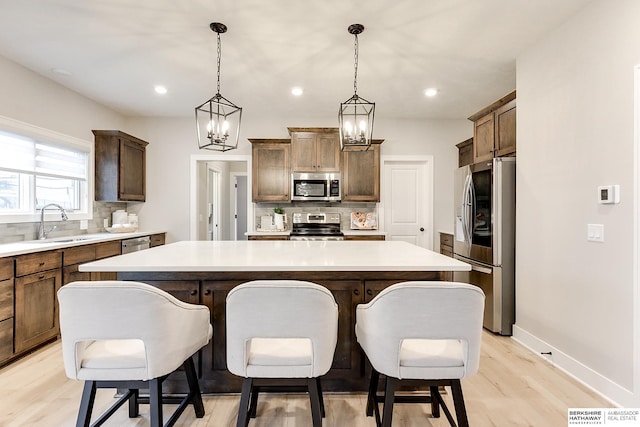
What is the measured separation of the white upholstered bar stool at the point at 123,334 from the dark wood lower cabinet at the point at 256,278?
1.29ft

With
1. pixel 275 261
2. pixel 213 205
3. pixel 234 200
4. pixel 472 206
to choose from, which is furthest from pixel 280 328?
pixel 234 200

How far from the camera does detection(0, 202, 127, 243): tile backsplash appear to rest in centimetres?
318

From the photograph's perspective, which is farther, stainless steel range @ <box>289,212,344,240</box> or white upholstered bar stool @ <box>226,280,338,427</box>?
stainless steel range @ <box>289,212,344,240</box>

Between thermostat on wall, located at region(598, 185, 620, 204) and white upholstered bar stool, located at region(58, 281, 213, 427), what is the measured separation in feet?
8.44

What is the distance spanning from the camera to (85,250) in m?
3.36

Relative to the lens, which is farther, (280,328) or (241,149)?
(241,149)

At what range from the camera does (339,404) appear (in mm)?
1989

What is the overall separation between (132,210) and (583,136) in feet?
18.7

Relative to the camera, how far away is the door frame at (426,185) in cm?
514

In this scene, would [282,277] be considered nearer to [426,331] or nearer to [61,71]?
[426,331]

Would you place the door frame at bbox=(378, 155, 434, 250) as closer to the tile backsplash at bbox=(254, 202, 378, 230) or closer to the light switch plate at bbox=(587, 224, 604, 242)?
the tile backsplash at bbox=(254, 202, 378, 230)

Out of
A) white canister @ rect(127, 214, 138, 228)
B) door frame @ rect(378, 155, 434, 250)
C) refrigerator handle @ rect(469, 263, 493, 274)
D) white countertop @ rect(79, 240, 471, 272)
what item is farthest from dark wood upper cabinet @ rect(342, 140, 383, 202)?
white canister @ rect(127, 214, 138, 228)

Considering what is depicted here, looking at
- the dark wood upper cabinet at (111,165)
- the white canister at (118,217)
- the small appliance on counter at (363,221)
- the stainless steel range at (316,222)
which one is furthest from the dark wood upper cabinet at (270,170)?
the white canister at (118,217)

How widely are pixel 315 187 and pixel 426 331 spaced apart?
11.9 ft
